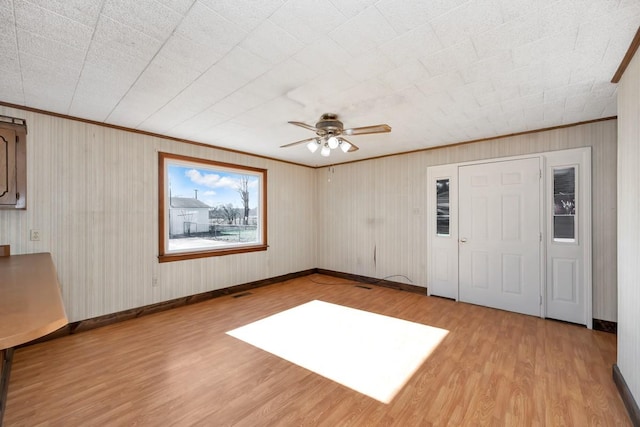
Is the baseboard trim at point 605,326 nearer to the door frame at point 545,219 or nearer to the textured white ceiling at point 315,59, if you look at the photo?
the door frame at point 545,219

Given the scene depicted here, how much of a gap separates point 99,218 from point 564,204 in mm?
5927

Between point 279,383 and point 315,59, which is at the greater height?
point 315,59

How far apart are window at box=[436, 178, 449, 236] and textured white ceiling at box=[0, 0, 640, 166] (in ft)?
4.52

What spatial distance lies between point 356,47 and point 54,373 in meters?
3.64

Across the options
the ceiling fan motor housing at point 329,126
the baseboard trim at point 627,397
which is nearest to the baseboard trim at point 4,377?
the ceiling fan motor housing at point 329,126

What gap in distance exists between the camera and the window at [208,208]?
4.20m

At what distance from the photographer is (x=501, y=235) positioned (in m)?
4.04

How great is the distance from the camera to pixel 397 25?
169 centimetres

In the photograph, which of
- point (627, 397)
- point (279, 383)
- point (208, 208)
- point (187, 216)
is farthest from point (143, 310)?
point (627, 397)

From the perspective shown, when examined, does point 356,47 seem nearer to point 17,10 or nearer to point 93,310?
point 17,10

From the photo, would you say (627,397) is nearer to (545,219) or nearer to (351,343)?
(351,343)

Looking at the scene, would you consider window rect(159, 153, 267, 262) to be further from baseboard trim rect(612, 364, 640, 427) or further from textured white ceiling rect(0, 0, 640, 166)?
baseboard trim rect(612, 364, 640, 427)

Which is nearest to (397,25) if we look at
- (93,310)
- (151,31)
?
(151,31)

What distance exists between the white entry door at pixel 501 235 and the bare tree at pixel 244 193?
372cm
